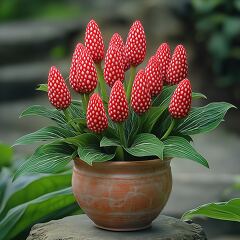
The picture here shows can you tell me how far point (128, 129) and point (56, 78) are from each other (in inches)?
11.5

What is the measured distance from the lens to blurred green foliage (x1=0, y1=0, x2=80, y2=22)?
36.9 feet

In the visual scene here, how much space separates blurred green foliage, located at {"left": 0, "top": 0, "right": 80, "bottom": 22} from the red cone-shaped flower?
8.48m

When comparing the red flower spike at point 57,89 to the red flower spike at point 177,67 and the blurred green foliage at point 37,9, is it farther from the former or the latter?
the blurred green foliage at point 37,9

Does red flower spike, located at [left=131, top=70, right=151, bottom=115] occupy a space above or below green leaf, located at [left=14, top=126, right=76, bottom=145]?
above

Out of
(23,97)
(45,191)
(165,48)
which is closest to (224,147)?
(23,97)

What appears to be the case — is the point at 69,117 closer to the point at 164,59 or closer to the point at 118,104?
the point at 118,104

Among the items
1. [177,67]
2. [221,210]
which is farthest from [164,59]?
[221,210]

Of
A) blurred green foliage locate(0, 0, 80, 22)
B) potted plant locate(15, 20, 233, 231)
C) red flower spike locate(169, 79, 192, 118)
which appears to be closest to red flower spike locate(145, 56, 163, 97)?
potted plant locate(15, 20, 233, 231)

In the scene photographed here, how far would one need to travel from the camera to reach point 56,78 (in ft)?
9.12

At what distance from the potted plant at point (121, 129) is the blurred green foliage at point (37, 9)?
838 centimetres

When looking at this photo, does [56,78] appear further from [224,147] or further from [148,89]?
[224,147]

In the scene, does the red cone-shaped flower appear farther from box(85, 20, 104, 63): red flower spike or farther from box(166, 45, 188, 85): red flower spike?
box(166, 45, 188, 85): red flower spike

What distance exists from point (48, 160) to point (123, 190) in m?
0.26

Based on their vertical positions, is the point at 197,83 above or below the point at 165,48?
below
